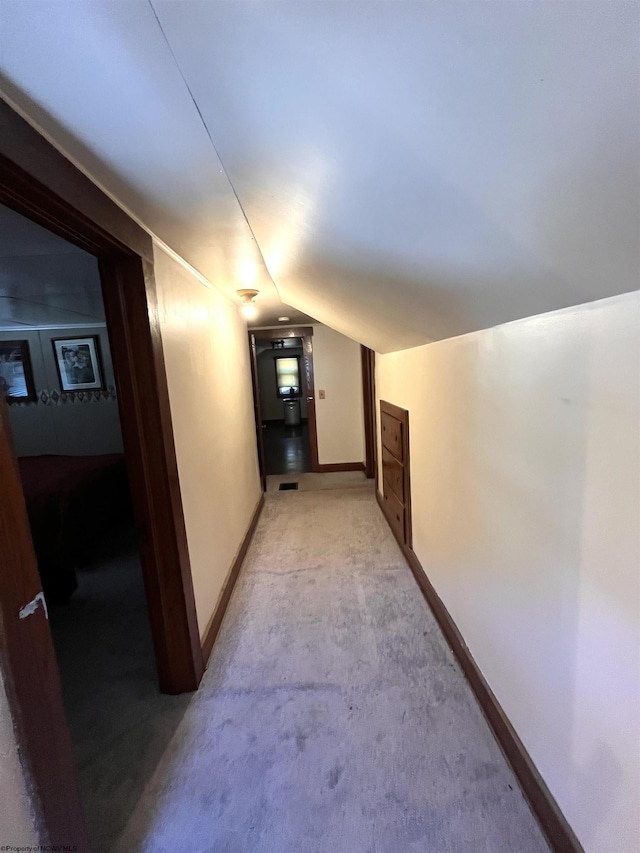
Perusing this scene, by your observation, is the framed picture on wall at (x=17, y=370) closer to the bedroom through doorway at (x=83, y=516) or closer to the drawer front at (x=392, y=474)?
the bedroom through doorway at (x=83, y=516)

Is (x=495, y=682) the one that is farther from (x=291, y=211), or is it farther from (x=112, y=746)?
(x=291, y=211)

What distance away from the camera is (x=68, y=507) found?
2697 millimetres

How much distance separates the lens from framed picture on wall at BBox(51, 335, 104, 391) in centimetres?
442

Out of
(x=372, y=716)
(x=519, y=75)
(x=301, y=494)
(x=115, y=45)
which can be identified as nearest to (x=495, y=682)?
(x=372, y=716)

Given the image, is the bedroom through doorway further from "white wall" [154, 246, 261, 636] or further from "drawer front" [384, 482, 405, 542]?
"drawer front" [384, 482, 405, 542]

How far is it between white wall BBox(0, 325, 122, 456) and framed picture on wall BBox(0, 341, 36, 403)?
0.05 metres

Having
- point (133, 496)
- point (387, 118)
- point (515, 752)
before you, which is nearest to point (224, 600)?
point (133, 496)

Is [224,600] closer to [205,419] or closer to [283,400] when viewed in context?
[205,419]

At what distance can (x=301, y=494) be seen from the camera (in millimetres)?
4320

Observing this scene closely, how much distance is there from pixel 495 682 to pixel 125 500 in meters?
3.06

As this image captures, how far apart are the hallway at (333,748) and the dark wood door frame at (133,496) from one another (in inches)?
12.0

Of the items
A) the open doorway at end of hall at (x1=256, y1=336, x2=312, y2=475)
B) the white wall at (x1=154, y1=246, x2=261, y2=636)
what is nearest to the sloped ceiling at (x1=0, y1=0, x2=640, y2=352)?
the white wall at (x1=154, y1=246, x2=261, y2=636)

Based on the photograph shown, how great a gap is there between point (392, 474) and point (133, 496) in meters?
2.07

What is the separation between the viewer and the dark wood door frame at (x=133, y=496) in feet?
2.55
